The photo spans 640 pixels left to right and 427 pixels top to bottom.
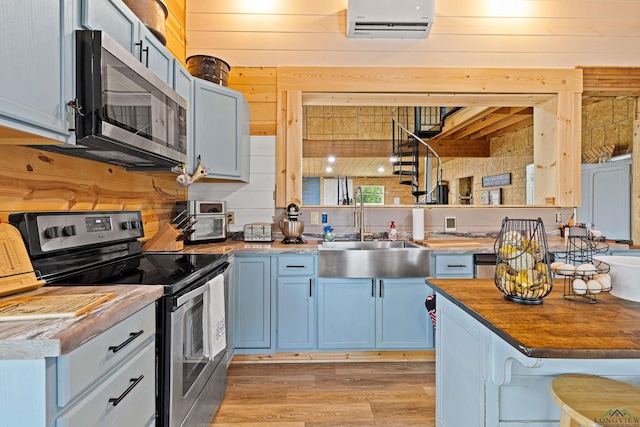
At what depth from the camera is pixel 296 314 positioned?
2580mm

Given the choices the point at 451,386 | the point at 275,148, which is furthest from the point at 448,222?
the point at 451,386

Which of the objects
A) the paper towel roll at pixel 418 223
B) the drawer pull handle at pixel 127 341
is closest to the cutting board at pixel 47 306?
the drawer pull handle at pixel 127 341

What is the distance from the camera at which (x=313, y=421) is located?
1915 mm

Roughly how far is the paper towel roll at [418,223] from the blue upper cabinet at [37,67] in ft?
8.53

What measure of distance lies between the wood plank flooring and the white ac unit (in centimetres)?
286

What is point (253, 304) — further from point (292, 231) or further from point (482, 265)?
point (482, 265)

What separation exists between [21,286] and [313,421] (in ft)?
5.09

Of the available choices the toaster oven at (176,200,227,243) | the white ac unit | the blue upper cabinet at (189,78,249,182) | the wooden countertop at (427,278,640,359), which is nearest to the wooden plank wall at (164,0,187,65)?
the blue upper cabinet at (189,78,249,182)

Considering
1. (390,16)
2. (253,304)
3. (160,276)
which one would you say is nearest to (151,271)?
(160,276)

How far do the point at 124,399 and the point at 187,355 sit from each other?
43 cm

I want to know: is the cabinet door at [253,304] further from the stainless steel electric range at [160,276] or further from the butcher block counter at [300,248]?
the stainless steel electric range at [160,276]

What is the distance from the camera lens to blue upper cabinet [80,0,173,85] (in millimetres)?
1372

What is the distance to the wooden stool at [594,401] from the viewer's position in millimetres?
879

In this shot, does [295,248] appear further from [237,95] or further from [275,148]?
[237,95]
